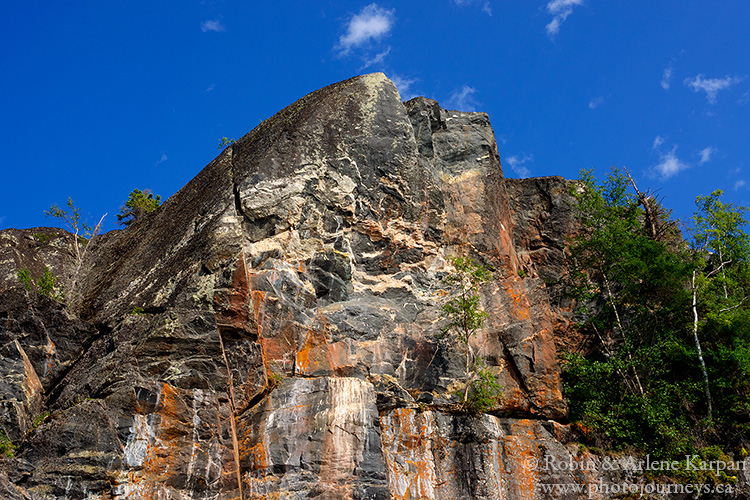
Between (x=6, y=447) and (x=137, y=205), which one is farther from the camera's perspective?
(x=137, y=205)

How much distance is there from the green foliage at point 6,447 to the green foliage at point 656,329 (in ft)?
47.9

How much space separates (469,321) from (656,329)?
7.36 meters

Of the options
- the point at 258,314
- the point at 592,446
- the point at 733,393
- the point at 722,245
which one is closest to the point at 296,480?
the point at 258,314

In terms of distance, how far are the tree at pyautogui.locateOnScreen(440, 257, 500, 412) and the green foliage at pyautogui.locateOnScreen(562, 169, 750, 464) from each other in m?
3.25

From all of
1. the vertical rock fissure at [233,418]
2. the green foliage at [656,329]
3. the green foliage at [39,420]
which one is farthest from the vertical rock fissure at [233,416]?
the green foliage at [656,329]

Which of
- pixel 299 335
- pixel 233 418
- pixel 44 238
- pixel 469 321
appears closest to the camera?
pixel 233 418

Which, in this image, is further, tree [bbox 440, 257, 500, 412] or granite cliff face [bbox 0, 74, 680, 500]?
tree [bbox 440, 257, 500, 412]

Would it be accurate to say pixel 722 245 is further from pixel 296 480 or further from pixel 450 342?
pixel 296 480

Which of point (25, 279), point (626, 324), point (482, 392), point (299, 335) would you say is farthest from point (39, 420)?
point (626, 324)

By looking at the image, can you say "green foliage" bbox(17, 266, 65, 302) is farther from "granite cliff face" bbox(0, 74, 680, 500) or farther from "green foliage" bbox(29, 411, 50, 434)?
"green foliage" bbox(29, 411, 50, 434)

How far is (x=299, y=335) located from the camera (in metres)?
18.7

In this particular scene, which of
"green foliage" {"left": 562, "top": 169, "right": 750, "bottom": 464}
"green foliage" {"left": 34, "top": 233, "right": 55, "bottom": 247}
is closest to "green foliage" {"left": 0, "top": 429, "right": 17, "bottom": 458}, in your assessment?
"green foliage" {"left": 34, "top": 233, "right": 55, "bottom": 247}

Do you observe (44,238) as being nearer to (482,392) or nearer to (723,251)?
(482,392)

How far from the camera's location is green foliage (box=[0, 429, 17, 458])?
51.1ft
